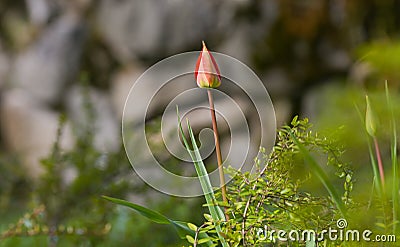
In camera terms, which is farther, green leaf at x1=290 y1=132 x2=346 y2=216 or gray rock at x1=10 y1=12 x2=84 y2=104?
gray rock at x1=10 y1=12 x2=84 y2=104

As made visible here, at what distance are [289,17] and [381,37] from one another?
46cm

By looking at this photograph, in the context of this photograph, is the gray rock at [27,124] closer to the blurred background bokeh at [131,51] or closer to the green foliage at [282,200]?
the blurred background bokeh at [131,51]

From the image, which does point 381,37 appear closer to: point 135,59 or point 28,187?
point 135,59

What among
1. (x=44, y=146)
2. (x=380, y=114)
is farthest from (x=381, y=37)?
(x=380, y=114)

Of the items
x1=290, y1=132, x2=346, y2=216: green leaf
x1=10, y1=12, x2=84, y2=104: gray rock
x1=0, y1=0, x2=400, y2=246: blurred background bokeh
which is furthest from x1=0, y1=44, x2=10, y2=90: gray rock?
x1=290, y1=132, x2=346, y2=216: green leaf

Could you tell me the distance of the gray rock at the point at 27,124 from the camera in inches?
139

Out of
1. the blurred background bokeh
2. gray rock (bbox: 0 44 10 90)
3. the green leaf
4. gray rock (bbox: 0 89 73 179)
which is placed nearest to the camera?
the green leaf

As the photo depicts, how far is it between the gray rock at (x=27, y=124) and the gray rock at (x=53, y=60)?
7 cm

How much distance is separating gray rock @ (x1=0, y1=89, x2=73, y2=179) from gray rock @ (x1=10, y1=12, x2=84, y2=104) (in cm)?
7

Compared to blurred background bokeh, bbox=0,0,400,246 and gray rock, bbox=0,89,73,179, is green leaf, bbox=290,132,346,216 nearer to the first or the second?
blurred background bokeh, bbox=0,0,400,246

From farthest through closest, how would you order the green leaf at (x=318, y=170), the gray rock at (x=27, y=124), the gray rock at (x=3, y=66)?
the gray rock at (x=3, y=66), the gray rock at (x=27, y=124), the green leaf at (x=318, y=170)

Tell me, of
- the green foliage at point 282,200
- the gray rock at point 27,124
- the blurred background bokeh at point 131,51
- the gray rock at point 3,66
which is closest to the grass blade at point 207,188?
the green foliage at point 282,200

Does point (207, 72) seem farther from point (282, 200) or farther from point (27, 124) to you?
point (27, 124)

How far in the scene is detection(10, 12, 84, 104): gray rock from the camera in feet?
11.6
